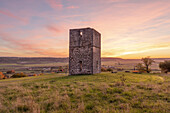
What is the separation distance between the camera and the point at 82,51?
18734 mm

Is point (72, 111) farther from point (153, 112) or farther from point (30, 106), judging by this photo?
point (153, 112)

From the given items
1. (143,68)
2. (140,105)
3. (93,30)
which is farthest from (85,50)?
(143,68)

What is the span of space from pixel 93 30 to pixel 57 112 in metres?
15.8

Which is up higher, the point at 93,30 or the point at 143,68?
the point at 93,30

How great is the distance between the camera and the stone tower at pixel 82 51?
59.9ft

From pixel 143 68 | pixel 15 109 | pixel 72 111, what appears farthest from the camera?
pixel 143 68

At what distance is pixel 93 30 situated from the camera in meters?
18.5

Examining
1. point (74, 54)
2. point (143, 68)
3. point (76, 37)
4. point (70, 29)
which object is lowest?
point (143, 68)

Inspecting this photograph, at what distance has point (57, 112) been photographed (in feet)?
14.8

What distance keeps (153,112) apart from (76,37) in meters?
16.3

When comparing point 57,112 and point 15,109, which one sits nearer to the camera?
point 57,112

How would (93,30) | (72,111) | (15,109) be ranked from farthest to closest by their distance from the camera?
(93,30)
(15,109)
(72,111)

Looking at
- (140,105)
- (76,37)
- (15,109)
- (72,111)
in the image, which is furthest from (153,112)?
(76,37)

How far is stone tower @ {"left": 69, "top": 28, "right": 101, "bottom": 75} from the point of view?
18266 mm
